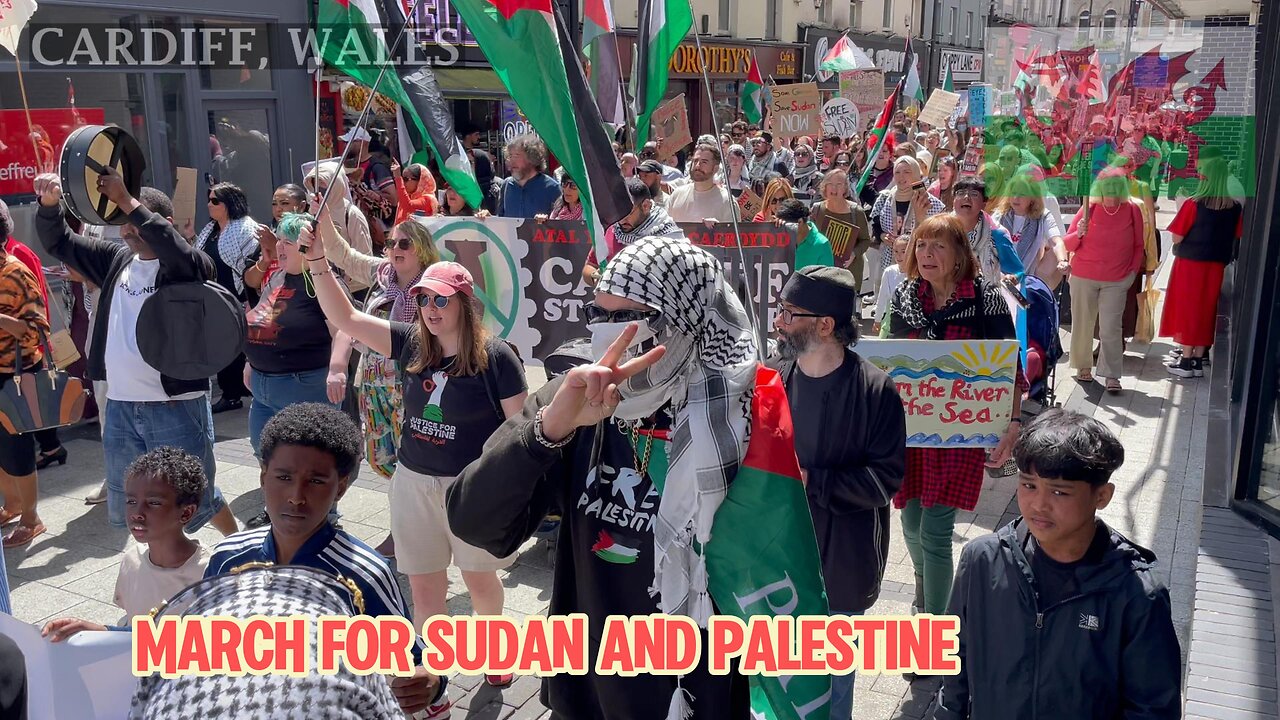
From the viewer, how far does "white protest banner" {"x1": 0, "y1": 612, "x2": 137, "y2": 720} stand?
7.30 ft

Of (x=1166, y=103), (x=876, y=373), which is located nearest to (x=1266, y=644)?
(x=876, y=373)

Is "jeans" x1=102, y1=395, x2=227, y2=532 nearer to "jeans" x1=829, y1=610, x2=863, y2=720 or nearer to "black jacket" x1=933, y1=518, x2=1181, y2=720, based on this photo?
"jeans" x1=829, y1=610, x2=863, y2=720

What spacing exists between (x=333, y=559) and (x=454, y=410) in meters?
1.53

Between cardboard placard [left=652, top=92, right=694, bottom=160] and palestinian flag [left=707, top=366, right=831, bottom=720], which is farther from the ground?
cardboard placard [left=652, top=92, right=694, bottom=160]

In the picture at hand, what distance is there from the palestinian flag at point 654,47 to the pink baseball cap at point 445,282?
3822 mm

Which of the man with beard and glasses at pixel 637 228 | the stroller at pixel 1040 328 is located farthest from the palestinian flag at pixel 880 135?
the man with beard and glasses at pixel 637 228

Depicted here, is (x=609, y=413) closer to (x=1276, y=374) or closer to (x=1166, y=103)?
(x=1276, y=374)

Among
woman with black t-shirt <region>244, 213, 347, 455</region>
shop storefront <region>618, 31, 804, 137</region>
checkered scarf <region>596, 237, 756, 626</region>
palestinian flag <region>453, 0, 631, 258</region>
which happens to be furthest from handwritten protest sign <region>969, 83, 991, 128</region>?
checkered scarf <region>596, 237, 756, 626</region>

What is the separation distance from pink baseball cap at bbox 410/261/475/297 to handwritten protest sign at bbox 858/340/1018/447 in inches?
68.1

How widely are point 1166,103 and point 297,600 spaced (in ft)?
58.9

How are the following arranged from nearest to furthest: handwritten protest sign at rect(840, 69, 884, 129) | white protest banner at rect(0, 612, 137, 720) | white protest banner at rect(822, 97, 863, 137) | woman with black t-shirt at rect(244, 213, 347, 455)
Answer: white protest banner at rect(0, 612, 137, 720) < woman with black t-shirt at rect(244, 213, 347, 455) < white protest banner at rect(822, 97, 863, 137) < handwritten protest sign at rect(840, 69, 884, 129)

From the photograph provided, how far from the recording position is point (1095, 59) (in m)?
17.5

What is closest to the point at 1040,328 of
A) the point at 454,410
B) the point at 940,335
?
the point at 940,335

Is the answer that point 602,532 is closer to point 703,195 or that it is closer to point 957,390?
point 957,390
